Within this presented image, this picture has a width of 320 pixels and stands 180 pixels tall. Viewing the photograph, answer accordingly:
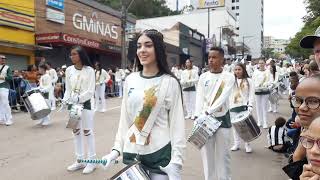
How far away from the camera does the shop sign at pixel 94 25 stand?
2717 cm

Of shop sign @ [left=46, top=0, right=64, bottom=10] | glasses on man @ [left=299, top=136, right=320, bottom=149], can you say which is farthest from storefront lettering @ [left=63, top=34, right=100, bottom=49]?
glasses on man @ [left=299, top=136, right=320, bottom=149]

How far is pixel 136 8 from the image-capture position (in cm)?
6562

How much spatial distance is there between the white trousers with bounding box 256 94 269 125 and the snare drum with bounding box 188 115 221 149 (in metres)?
6.83

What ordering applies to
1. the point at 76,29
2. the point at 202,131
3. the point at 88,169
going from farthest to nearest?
the point at 76,29 → the point at 88,169 → the point at 202,131

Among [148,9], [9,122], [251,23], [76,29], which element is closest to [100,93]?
[9,122]

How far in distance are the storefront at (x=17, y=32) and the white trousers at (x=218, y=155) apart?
16.4 metres

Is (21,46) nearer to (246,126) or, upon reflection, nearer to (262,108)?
(262,108)

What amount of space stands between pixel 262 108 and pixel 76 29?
58.4 feet

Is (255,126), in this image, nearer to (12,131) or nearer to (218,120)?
(218,120)

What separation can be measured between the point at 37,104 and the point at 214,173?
598 cm

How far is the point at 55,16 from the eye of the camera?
24250 mm

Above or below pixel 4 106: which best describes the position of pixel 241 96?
above

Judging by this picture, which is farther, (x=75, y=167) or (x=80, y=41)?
(x=80, y=41)

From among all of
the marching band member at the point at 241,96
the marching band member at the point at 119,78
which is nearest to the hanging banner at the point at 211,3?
the marching band member at the point at 119,78
